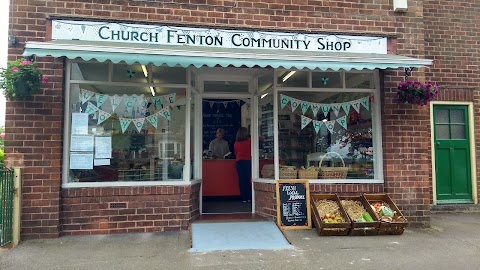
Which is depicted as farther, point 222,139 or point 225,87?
point 222,139

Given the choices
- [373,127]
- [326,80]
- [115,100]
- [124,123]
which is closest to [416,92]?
[373,127]

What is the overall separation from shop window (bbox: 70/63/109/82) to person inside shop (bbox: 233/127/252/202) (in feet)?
9.41

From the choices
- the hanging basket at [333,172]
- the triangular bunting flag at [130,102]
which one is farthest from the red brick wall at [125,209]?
the hanging basket at [333,172]

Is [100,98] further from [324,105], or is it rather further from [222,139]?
[324,105]

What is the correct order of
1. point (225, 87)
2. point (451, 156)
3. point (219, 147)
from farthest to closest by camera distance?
point (219, 147), point (451, 156), point (225, 87)

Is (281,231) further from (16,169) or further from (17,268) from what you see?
(16,169)

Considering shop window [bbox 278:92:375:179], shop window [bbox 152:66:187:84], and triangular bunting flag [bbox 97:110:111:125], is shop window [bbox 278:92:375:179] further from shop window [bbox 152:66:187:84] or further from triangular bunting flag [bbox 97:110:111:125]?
triangular bunting flag [bbox 97:110:111:125]

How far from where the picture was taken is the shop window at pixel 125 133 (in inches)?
235

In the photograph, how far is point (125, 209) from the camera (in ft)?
19.4

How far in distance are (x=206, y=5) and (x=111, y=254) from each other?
13.6 feet

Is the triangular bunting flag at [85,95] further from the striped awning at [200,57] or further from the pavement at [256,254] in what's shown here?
the pavement at [256,254]

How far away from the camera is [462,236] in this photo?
602 centimetres

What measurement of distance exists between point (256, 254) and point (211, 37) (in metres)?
3.51

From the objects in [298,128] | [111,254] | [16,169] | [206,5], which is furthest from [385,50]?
[16,169]
